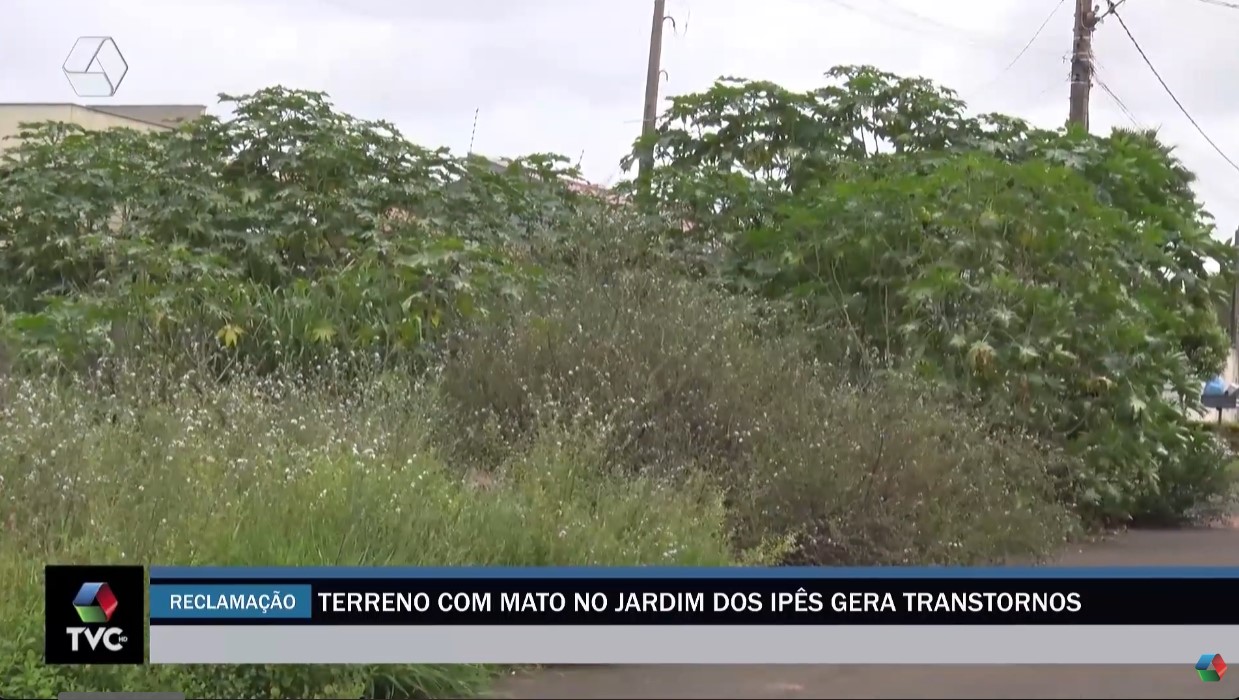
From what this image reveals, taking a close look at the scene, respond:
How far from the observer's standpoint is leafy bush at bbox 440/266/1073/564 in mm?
8547

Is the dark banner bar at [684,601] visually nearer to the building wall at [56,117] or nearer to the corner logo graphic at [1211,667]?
the corner logo graphic at [1211,667]

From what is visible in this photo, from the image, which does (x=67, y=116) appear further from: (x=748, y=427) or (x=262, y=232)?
(x=748, y=427)

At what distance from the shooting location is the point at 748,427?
29.4 feet

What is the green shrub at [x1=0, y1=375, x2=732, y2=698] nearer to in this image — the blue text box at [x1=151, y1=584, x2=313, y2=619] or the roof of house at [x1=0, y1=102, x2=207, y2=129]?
the blue text box at [x1=151, y1=584, x2=313, y2=619]

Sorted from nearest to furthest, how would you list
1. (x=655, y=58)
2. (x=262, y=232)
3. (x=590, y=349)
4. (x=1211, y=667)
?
(x=1211, y=667), (x=590, y=349), (x=262, y=232), (x=655, y=58)

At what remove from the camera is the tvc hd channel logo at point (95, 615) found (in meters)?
5.28

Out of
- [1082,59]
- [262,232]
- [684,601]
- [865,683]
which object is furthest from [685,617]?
[1082,59]

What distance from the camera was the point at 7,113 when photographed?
21.3m

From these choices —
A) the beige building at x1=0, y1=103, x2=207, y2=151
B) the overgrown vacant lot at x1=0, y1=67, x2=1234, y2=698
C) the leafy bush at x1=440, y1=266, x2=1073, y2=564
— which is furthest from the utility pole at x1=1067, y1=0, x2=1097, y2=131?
the beige building at x1=0, y1=103, x2=207, y2=151

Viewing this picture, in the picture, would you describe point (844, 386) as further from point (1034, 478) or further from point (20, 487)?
point (20, 487)

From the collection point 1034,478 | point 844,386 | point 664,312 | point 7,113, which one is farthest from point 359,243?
point 7,113

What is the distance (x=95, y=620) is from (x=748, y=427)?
4.54 m

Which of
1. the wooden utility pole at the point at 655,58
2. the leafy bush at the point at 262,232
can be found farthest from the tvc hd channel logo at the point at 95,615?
the wooden utility pole at the point at 655,58

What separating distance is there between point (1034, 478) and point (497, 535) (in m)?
4.86
